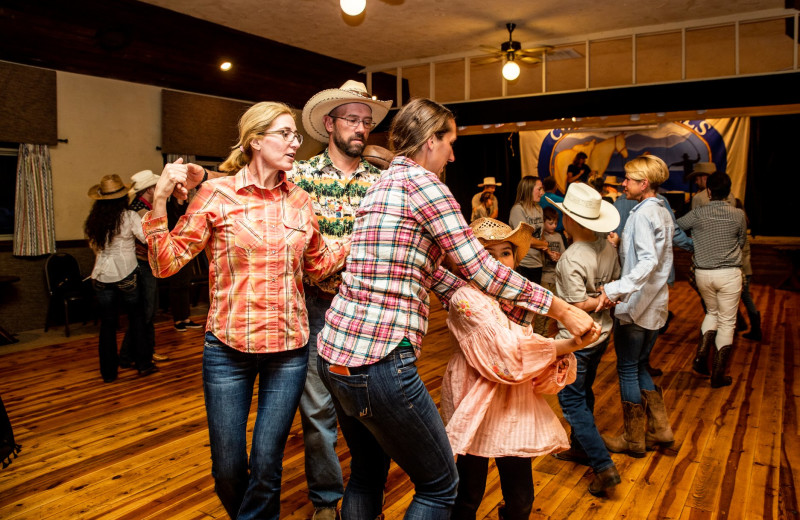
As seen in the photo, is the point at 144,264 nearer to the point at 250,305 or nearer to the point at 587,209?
the point at 250,305

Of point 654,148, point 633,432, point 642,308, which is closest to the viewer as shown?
point 642,308

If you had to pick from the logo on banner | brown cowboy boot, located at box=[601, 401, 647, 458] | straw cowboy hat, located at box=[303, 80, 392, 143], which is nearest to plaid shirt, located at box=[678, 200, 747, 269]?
brown cowboy boot, located at box=[601, 401, 647, 458]

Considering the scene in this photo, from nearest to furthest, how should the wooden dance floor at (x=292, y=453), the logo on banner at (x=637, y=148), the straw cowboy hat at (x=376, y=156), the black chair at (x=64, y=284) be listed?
the straw cowboy hat at (x=376, y=156), the wooden dance floor at (x=292, y=453), the black chair at (x=64, y=284), the logo on banner at (x=637, y=148)

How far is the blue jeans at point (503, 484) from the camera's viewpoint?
6.54 feet

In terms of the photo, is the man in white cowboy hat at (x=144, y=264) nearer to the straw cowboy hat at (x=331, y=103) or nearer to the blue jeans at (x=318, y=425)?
the straw cowboy hat at (x=331, y=103)

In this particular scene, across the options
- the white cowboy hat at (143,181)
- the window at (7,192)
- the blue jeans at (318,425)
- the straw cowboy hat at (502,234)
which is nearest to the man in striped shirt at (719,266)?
the straw cowboy hat at (502,234)

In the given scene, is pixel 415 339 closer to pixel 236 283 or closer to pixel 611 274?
pixel 236 283

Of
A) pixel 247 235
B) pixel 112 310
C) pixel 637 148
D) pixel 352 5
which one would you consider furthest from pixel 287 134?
pixel 637 148

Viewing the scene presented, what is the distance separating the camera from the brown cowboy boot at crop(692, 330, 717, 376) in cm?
466

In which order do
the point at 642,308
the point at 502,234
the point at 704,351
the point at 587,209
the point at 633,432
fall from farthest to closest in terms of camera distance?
the point at 704,351
the point at 633,432
the point at 642,308
the point at 587,209
the point at 502,234

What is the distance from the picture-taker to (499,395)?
1958 millimetres

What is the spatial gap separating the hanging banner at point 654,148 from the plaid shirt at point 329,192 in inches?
342

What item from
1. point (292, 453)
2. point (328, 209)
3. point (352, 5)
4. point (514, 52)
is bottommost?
point (292, 453)

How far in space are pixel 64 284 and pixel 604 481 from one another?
6.09m
